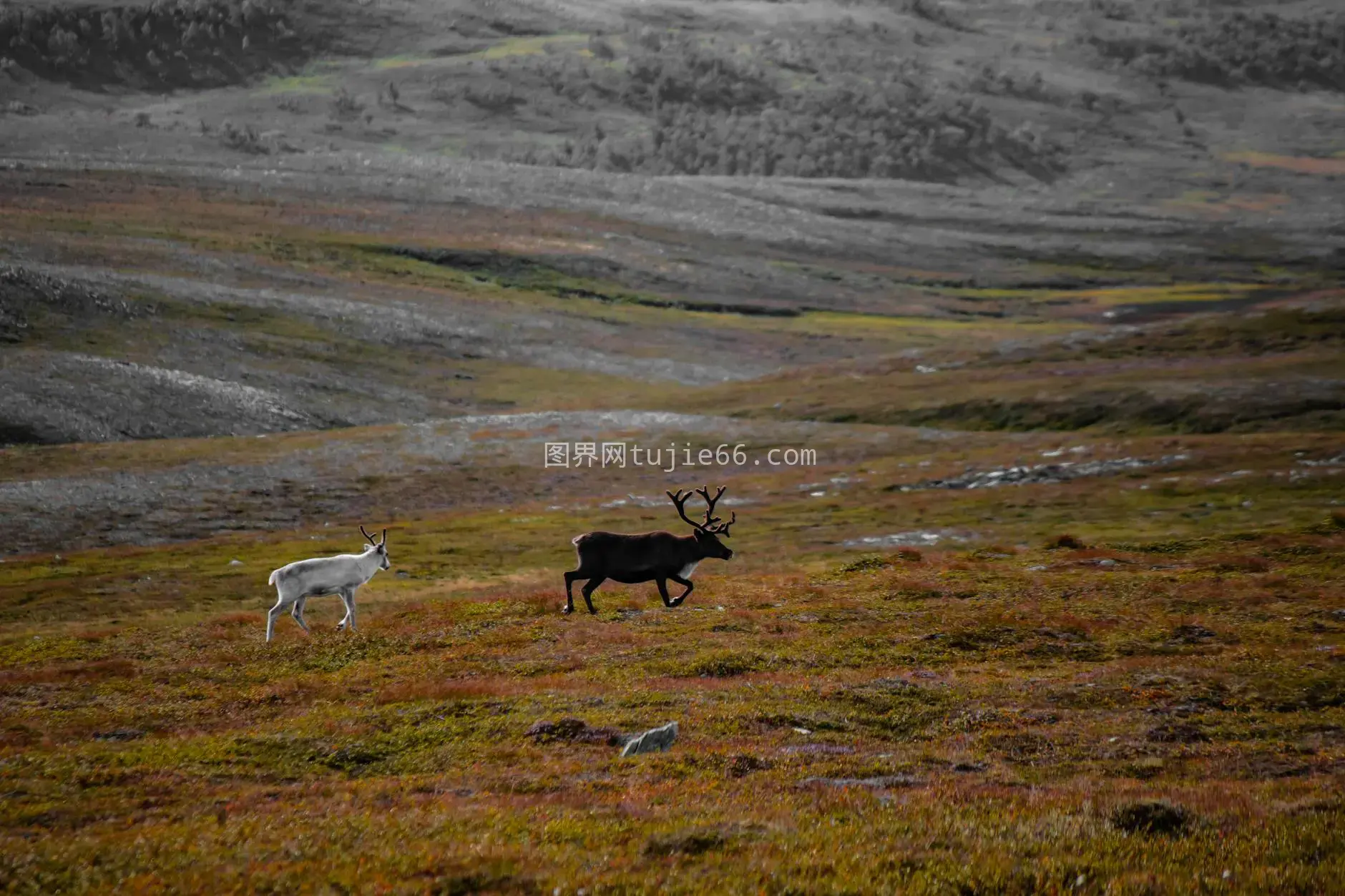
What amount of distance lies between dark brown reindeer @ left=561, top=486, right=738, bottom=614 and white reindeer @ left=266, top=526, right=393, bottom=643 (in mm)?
5410

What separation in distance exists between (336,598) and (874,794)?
1291 inches

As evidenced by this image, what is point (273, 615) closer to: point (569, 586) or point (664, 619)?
point (569, 586)

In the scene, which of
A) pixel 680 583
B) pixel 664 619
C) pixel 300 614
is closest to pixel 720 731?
pixel 664 619

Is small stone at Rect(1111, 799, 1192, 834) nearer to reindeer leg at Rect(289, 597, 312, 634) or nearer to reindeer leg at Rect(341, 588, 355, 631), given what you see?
reindeer leg at Rect(341, 588, 355, 631)

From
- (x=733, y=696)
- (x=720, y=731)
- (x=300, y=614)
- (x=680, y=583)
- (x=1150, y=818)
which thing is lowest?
(x=300, y=614)

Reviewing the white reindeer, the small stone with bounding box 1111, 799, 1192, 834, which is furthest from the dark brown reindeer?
the small stone with bounding box 1111, 799, 1192, 834

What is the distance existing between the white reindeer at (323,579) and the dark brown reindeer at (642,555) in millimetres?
5410

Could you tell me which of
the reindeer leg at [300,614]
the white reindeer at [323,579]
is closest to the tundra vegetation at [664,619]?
the reindeer leg at [300,614]

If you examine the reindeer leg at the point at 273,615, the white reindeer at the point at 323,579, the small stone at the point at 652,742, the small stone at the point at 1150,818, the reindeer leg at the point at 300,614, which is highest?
the small stone at the point at 1150,818

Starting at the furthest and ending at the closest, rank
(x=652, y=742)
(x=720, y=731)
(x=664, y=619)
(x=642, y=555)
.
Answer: (x=642, y=555) < (x=664, y=619) < (x=720, y=731) < (x=652, y=742)

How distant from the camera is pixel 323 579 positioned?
31.6 metres

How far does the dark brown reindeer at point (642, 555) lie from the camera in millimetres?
32625

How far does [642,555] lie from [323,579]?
855cm

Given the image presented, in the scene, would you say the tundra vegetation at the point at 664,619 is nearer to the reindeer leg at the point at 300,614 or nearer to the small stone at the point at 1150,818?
the small stone at the point at 1150,818
